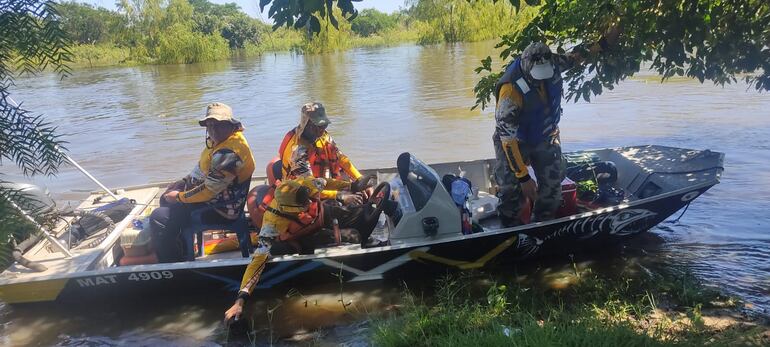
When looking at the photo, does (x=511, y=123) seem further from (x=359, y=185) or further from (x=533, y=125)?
(x=359, y=185)

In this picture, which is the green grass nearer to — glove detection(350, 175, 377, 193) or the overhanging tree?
glove detection(350, 175, 377, 193)

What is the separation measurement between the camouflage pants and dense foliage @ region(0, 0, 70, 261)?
4153 mm

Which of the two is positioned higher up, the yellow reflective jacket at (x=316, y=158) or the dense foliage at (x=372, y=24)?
the dense foliage at (x=372, y=24)

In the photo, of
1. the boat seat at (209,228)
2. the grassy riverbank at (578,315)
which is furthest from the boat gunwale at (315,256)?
the grassy riverbank at (578,315)

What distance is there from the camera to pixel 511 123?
5.17 m

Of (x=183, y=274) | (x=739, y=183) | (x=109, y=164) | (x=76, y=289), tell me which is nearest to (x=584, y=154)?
(x=739, y=183)

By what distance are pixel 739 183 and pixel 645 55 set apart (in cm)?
412

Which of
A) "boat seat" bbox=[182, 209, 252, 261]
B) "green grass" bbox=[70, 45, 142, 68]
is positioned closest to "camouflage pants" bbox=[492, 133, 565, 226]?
"boat seat" bbox=[182, 209, 252, 261]

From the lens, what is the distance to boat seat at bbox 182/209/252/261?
5375mm

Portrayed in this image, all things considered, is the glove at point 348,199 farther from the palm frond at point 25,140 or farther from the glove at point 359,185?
the palm frond at point 25,140

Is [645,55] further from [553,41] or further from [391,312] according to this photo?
[391,312]

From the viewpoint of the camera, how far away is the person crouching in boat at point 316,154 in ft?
17.6

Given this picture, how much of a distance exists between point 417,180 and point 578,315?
199 centimetres

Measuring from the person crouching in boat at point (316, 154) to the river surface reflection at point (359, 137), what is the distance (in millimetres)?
990
